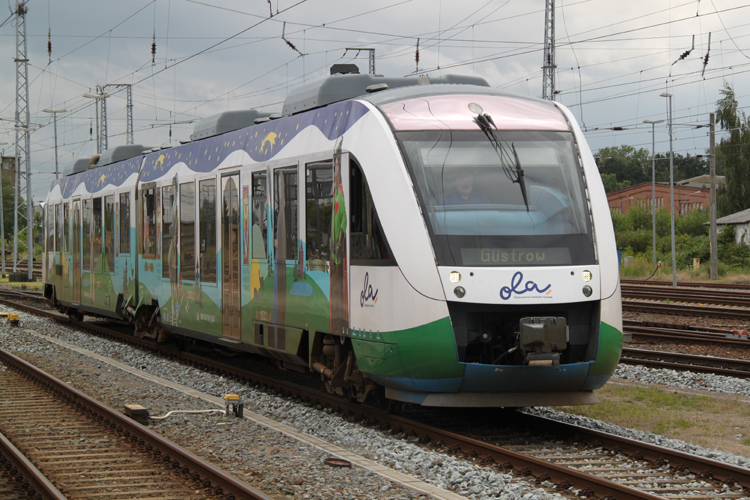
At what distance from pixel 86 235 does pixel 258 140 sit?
377 inches

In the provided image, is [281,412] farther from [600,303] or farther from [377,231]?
[600,303]

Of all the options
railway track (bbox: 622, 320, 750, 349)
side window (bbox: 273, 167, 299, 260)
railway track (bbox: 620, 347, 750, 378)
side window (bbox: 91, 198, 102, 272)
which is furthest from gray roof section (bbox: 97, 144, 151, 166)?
→ railway track (bbox: 622, 320, 750, 349)

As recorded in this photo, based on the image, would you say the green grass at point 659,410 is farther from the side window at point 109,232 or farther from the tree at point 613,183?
the tree at point 613,183

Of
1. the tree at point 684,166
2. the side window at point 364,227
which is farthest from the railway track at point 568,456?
the tree at point 684,166

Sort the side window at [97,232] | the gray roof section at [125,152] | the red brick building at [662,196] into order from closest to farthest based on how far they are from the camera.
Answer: the gray roof section at [125,152] → the side window at [97,232] → the red brick building at [662,196]

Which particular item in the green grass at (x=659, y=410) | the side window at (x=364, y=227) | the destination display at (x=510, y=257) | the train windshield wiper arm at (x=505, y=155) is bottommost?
the green grass at (x=659, y=410)

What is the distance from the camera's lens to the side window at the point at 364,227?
820cm

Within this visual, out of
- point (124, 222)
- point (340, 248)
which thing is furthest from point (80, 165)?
point (340, 248)

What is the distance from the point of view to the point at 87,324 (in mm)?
21688

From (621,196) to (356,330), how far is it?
8518 cm

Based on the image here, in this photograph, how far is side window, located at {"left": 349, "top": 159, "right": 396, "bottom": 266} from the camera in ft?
26.9

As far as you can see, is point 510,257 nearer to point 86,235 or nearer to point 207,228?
point 207,228

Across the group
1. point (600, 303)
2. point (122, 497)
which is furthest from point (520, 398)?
point (122, 497)

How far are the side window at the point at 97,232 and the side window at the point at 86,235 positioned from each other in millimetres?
417
